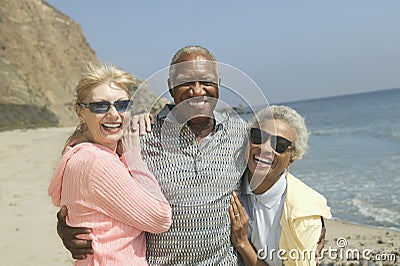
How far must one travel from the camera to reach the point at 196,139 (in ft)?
7.75

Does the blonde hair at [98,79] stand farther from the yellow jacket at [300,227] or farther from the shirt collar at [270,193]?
the yellow jacket at [300,227]

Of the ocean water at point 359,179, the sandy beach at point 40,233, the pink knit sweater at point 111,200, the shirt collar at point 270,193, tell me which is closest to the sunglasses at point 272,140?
the shirt collar at point 270,193

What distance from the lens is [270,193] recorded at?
2.58m

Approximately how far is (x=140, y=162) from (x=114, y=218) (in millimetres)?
250

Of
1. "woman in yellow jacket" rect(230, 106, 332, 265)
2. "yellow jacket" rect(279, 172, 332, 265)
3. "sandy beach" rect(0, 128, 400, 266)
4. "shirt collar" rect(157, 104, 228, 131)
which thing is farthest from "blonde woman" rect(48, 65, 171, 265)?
"sandy beach" rect(0, 128, 400, 266)

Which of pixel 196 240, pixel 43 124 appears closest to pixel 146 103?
pixel 196 240

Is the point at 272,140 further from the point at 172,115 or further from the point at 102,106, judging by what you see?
the point at 102,106

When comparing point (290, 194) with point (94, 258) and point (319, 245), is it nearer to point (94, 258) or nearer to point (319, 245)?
point (319, 245)

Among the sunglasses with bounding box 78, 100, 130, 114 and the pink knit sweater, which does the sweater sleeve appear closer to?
the pink knit sweater

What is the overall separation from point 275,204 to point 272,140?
0.31m

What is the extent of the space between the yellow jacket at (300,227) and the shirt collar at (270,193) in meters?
0.05

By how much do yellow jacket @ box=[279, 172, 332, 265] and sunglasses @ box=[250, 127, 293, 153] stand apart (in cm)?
22

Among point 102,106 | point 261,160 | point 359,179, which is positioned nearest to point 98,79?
point 102,106

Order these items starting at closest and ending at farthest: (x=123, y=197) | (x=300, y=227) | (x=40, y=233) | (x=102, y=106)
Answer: (x=123, y=197) → (x=102, y=106) → (x=300, y=227) → (x=40, y=233)
